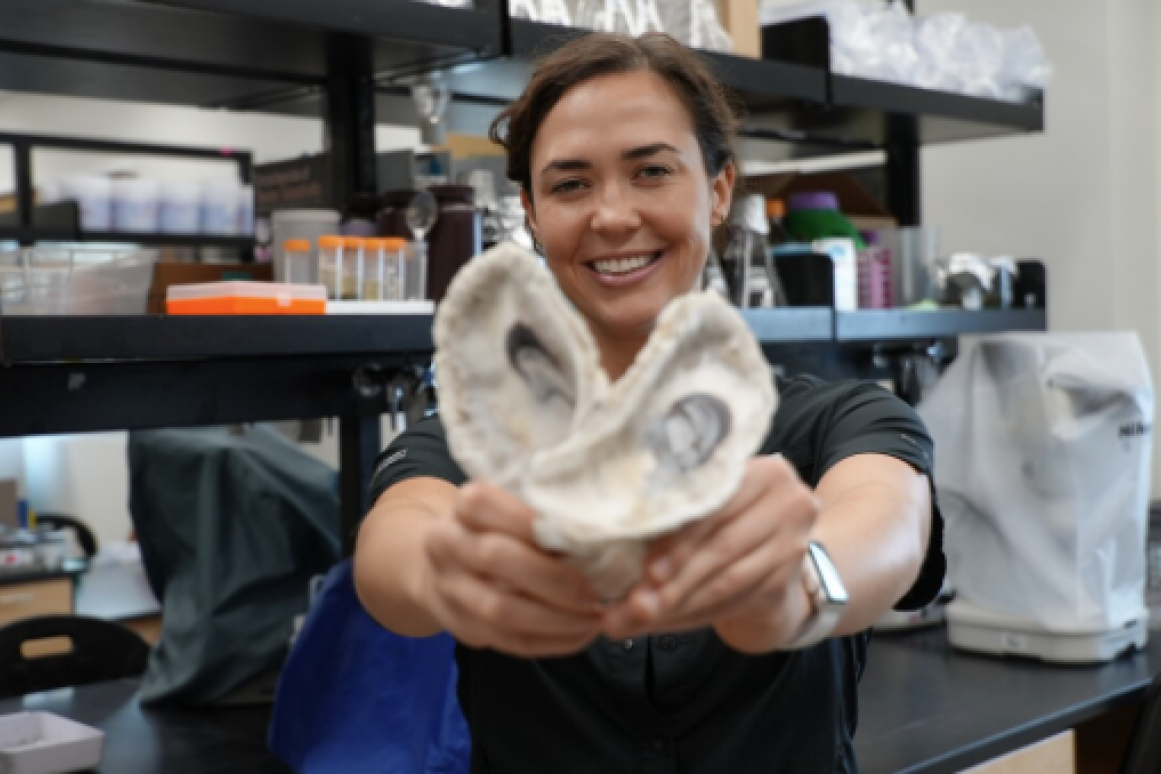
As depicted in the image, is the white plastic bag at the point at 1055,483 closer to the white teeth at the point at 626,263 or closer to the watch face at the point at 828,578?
the white teeth at the point at 626,263

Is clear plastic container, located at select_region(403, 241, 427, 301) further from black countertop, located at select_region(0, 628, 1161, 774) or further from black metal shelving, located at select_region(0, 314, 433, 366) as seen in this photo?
black countertop, located at select_region(0, 628, 1161, 774)

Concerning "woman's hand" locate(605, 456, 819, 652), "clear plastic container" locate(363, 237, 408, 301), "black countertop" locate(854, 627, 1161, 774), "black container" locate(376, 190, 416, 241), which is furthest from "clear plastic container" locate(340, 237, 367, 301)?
"woman's hand" locate(605, 456, 819, 652)

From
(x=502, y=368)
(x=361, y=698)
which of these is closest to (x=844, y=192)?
(x=361, y=698)

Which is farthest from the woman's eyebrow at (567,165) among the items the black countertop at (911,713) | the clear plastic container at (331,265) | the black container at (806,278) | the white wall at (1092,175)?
the white wall at (1092,175)

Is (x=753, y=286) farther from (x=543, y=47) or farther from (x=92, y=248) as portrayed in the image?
(x=92, y=248)

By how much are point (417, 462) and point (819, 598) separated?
0.43m

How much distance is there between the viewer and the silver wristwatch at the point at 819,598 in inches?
32.6

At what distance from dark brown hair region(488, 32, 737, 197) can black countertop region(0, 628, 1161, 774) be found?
99cm

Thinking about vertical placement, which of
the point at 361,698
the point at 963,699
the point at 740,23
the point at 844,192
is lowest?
the point at 963,699

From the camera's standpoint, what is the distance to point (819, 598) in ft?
2.71

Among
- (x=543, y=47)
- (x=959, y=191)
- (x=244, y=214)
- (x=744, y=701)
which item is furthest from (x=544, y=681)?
(x=244, y=214)

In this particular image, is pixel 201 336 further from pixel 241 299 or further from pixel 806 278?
pixel 806 278

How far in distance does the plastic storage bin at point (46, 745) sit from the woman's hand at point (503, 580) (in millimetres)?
1291

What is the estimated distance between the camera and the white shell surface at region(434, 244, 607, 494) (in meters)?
0.70
